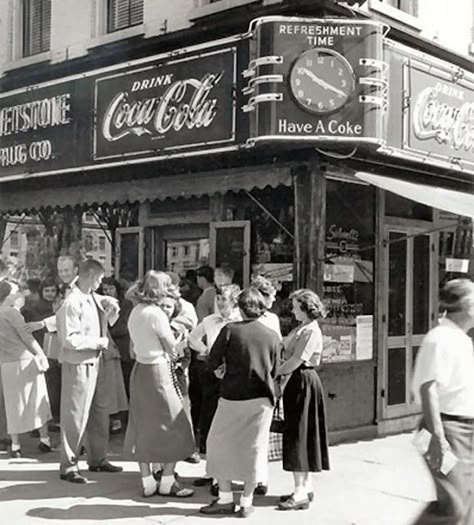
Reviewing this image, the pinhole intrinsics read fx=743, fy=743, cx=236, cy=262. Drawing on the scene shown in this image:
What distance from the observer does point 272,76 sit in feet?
20.3

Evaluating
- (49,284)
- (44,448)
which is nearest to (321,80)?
(49,284)

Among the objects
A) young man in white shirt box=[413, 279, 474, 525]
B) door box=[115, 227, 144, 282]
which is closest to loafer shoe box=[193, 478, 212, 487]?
young man in white shirt box=[413, 279, 474, 525]

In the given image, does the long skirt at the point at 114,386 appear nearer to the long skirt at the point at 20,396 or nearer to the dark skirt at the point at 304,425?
the long skirt at the point at 20,396

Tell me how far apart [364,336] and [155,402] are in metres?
2.89

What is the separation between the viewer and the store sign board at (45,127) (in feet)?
26.9

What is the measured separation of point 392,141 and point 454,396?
3506mm

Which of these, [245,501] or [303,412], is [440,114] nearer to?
[303,412]

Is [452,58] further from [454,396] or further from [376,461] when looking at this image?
[454,396]

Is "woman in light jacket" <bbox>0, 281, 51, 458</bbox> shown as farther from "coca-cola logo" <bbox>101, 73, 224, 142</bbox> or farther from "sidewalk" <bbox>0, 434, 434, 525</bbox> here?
"coca-cola logo" <bbox>101, 73, 224, 142</bbox>

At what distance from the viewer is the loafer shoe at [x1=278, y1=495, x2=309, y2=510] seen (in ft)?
15.8

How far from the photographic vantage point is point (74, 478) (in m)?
5.46

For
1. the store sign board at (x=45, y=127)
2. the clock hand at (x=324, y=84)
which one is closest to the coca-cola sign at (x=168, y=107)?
the store sign board at (x=45, y=127)

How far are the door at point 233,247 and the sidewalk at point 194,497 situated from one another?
1929 mm

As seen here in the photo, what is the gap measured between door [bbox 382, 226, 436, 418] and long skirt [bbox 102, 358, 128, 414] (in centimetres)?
270
